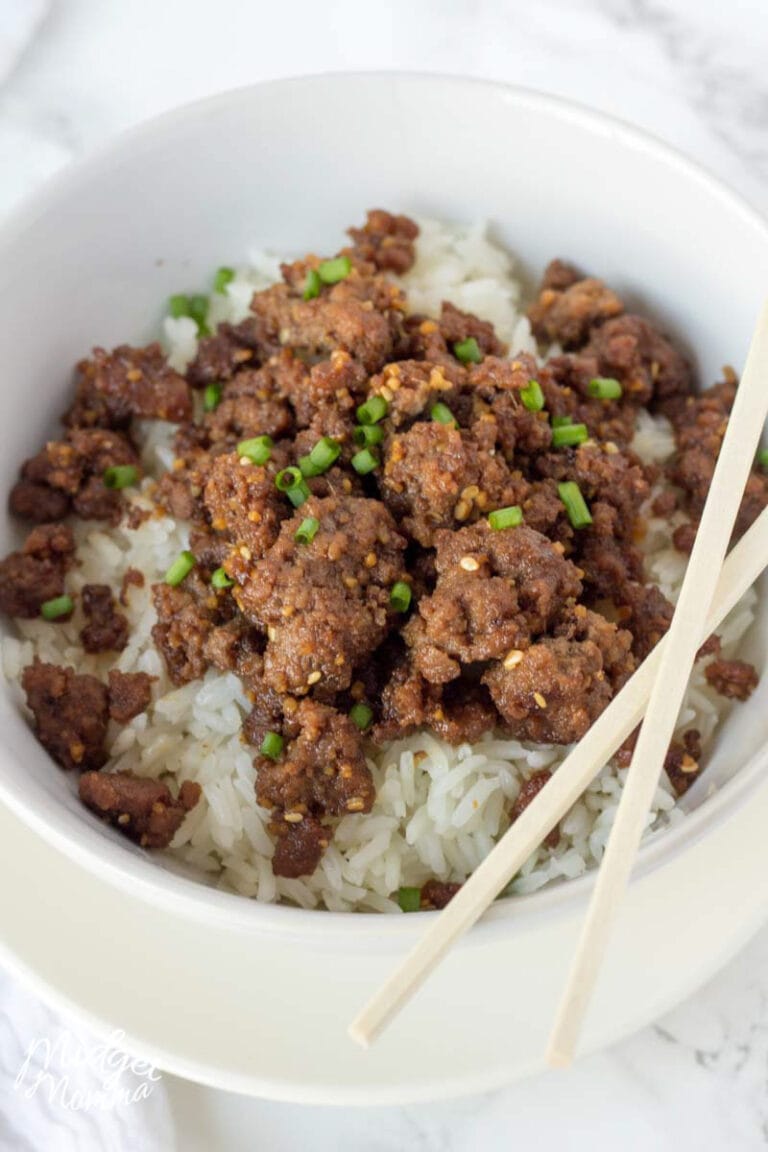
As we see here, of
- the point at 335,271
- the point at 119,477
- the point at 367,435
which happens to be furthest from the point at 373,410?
the point at 119,477

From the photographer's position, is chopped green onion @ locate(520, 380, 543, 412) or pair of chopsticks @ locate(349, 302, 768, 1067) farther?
chopped green onion @ locate(520, 380, 543, 412)

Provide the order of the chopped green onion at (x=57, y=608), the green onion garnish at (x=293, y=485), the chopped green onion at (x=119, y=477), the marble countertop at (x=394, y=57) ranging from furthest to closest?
the marble countertop at (x=394, y=57)
the chopped green onion at (x=119, y=477)
the chopped green onion at (x=57, y=608)
the green onion garnish at (x=293, y=485)

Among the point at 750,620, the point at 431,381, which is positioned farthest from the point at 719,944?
the point at 431,381

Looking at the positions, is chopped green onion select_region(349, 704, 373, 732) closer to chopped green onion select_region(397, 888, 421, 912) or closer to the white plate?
chopped green onion select_region(397, 888, 421, 912)

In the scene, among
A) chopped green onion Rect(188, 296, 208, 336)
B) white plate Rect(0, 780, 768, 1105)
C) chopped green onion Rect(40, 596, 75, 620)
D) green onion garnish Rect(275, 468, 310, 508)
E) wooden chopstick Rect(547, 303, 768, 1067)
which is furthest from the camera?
chopped green onion Rect(188, 296, 208, 336)

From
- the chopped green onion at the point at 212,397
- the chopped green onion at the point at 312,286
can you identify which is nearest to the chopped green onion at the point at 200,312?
the chopped green onion at the point at 212,397

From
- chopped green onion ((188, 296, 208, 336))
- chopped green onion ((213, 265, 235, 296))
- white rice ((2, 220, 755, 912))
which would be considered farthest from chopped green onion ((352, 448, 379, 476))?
chopped green onion ((213, 265, 235, 296))

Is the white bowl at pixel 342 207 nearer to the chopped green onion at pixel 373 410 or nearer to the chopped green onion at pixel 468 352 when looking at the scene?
the chopped green onion at pixel 468 352

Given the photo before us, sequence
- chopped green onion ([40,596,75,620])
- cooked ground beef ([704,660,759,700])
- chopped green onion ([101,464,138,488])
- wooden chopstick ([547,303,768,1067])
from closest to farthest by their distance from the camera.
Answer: wooden chopstick ([547,303,768,1067]) < cooked ground beef ([704,660,759,700]) < chopped green onion ([40,596,75,620]) < chopped green onion ([101,464,138,488])
